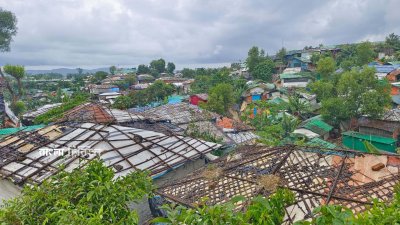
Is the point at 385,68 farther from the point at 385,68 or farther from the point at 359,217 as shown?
the point at 359,217

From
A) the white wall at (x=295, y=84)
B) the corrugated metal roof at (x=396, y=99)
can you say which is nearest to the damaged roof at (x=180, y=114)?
the corrugated metal roof at (x=396, y=99)

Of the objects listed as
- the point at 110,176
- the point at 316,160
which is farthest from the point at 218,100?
the point at 110,176

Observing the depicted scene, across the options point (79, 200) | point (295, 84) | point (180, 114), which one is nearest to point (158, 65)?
point (295, 84)

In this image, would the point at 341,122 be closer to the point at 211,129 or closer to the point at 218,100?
the point at 218,100

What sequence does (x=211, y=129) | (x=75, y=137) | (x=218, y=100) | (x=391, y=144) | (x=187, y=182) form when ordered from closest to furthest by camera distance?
(x=187, y=182), (x=75, y=137), (x=211, y=129), (x=391, y=144), (x=218, y=100)

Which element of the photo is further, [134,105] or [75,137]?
[134,105]

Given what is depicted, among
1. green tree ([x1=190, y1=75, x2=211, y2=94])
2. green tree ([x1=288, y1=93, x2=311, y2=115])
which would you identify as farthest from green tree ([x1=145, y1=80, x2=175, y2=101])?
green tree ([x1=288, y1=93, x2=311, y2=115])

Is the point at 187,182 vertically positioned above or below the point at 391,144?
above
